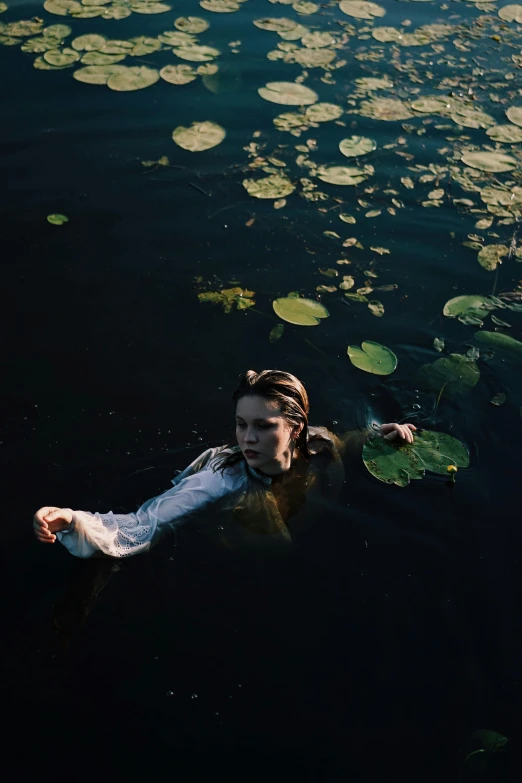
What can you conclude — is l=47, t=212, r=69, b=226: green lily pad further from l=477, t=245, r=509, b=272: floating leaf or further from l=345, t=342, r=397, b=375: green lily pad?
l=477, t=245, r=509, b=272: floating leaf

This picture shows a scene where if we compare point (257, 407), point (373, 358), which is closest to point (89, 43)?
point (373, 358)

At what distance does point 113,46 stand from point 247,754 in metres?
6.86

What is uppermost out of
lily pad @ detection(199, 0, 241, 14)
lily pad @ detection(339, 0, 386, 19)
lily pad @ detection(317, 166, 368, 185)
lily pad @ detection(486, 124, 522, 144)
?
lily pad @ detection(339, 0, 386, 19)

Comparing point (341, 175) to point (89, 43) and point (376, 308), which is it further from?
point (89, 43)

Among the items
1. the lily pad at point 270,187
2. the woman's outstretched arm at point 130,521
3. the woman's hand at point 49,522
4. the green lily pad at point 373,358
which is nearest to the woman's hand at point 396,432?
the green lily pad at point 373,358

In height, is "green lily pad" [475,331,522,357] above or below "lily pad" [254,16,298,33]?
below

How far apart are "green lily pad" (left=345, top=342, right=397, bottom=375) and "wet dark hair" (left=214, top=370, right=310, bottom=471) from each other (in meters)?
1.12

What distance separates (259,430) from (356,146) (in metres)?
3.85

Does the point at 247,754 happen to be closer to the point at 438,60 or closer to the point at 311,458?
the point at 311,458

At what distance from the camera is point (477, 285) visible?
5.68 m

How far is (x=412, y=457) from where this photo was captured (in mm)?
4449

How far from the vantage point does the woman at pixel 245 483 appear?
11.9 feet

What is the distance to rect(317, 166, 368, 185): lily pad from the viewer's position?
6516 millimetres

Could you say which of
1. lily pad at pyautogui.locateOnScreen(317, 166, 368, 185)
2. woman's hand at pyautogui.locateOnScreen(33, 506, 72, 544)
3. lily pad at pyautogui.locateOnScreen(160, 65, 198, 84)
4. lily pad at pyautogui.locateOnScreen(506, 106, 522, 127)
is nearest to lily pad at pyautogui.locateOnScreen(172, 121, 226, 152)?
lily pad at pyautogui.locateOnScreen(160, 65, 198, 84)
